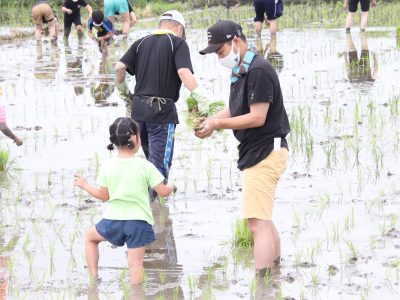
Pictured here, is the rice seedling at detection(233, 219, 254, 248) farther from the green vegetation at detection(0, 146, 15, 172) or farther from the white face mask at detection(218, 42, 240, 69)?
the green vegetation at detection(0, 146, 15, 172)

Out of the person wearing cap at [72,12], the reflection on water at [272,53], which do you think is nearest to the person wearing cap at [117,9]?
the person wearing cap at [72,12]

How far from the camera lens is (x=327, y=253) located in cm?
612

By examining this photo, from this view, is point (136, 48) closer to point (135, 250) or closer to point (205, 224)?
point (205, 224)

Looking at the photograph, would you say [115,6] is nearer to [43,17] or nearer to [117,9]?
[117,9]

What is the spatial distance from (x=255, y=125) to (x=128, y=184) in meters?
0.80

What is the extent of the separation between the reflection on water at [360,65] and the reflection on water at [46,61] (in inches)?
167

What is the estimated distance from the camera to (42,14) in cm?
1858

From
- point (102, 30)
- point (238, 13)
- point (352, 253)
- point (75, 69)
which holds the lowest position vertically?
point (352, 253)

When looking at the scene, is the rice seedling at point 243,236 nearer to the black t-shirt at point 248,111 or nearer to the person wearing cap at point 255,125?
the person wearing cap at point 255,125

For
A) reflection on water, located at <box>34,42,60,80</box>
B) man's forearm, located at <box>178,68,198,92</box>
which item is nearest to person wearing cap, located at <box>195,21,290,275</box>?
man's forearm, located at <box>178,68,198,92</box>

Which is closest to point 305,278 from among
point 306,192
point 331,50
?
point 306,192

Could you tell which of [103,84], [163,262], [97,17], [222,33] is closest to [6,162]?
[163,262]

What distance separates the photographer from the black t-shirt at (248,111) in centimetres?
549

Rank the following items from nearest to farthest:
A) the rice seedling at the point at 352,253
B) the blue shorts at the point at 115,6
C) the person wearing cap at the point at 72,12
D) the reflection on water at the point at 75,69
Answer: the rice seedling at the point at 352,253, the reflection on water at the point at 75,69, the blue shorts at the point at 115,6, the person wearing cap at the point at 72,12
